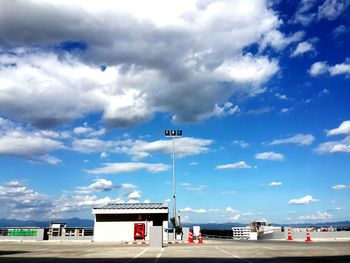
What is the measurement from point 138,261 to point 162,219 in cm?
3185

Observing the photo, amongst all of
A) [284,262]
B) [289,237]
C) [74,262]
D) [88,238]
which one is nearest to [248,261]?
[284,262]

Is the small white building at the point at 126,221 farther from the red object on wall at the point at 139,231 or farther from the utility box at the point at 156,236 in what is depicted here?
the utility box at the point at 156,236

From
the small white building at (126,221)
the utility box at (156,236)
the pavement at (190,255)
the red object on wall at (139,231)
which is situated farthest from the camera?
the small white building at (126,221)

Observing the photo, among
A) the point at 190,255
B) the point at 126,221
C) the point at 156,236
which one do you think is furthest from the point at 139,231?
the point at 190,255

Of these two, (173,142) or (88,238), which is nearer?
(88,238)

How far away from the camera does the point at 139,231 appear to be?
46469 millimetres

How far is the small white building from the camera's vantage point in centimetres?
4638

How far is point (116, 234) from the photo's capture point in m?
46.5

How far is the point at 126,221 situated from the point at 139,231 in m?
1.94

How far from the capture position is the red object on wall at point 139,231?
152ft

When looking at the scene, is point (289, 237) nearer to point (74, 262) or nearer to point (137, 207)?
point (137, 207)

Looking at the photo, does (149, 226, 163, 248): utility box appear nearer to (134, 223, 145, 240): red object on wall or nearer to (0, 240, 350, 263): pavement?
(0, 240, 350, 263): pavement

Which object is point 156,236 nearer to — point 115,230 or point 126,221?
point 126,221

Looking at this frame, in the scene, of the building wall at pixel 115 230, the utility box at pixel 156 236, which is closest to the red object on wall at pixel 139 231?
the building wall at pixel 115 230
